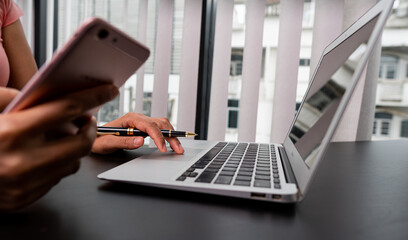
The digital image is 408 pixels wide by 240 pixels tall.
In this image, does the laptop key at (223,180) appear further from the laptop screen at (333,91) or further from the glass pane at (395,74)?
the glass pane at (395,74)


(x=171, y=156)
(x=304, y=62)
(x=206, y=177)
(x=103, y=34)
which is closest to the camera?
(x=103, y=34)

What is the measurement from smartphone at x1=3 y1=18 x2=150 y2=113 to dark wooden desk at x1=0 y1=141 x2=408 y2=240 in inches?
4.3

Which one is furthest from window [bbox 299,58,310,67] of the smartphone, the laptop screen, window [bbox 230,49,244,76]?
the smartphone

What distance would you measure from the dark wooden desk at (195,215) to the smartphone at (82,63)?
0.11 meters

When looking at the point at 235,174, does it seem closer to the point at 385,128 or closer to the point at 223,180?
the point at 223,180

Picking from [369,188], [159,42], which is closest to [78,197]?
[369,188]

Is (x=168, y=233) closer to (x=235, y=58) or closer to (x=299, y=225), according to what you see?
(x=299, y=225)

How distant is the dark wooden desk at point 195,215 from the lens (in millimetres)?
236

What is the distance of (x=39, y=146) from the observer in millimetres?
233

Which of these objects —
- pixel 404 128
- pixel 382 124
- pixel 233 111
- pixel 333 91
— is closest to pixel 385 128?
pixel 382 124

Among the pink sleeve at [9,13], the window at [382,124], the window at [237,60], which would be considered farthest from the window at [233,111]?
the pink sleeve at [9,13]

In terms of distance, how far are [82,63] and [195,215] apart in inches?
6.8

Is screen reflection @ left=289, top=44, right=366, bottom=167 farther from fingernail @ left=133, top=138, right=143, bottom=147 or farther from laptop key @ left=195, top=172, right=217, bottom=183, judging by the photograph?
fingernail @ left=133, top=138, right=143, bottom=147

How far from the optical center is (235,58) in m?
1.73
